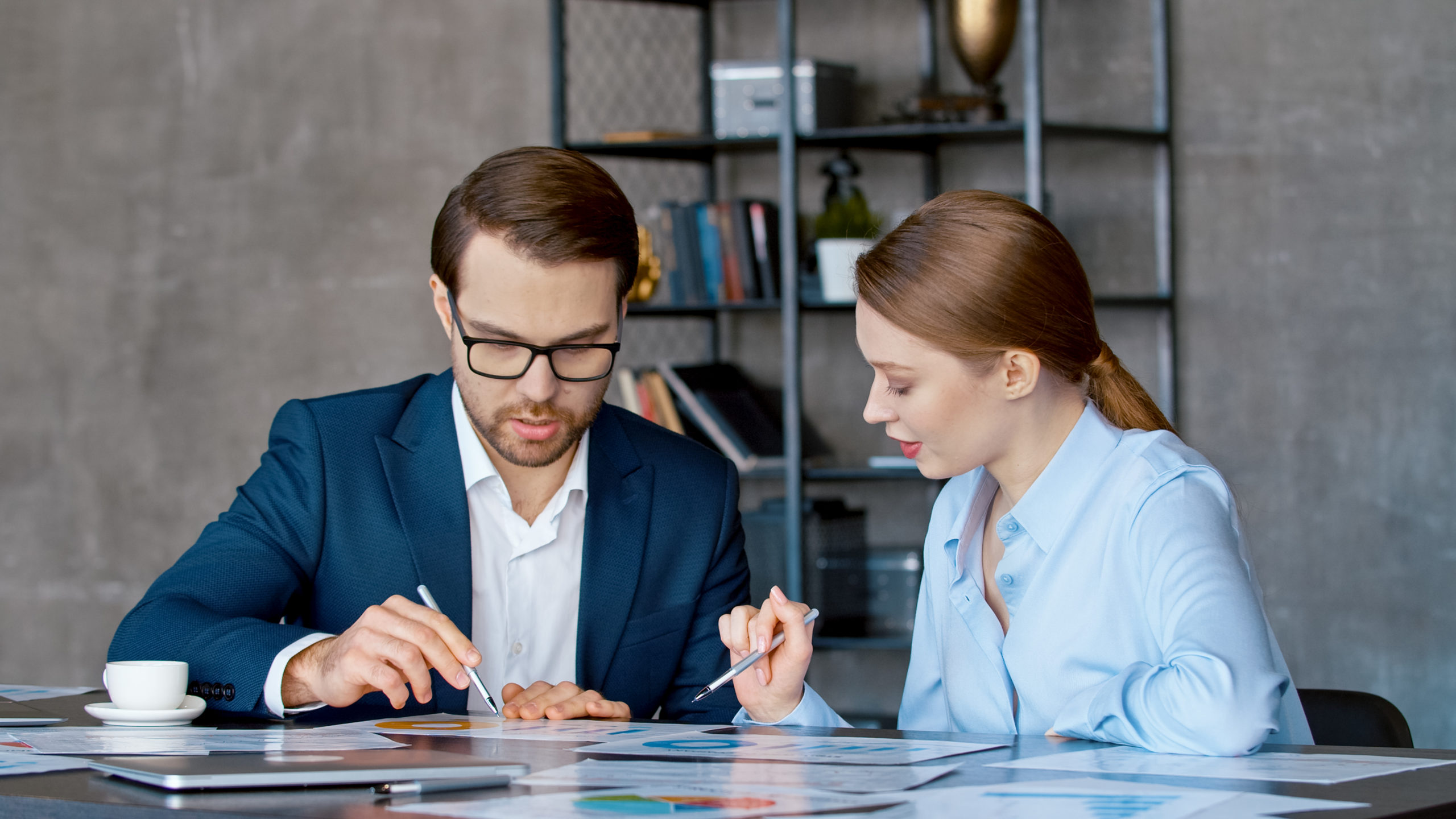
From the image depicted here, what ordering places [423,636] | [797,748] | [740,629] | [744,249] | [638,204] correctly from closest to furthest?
[797,748]
[423,636]
[740,629]
[744,249]
[638,204]

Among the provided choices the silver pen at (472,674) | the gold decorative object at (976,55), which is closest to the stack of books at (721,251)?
the gold decorative object at (976,55)

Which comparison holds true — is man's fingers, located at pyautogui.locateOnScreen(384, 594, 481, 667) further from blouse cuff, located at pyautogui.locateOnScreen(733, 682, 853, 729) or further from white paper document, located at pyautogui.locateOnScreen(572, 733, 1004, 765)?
blouse cuff, located at pyautogui.locateOnScreen(733, 682, 853, 729)

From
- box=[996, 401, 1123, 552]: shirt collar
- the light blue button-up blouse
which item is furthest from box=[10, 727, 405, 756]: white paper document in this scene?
box=[996, 401, 1123, 552]: shirt collar

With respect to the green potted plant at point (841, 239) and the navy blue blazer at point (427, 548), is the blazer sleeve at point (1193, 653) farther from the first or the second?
the green potted plant at point (841, 239)

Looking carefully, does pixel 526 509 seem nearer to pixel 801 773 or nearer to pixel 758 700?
pixel 758 700

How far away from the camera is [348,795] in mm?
1024

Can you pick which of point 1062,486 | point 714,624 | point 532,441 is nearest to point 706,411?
point 714,624

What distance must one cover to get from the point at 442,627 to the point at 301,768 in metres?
0.34

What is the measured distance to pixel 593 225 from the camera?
184 cm

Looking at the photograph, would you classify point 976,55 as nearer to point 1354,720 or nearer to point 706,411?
point 706,411

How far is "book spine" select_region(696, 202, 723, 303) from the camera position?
12.0 feet

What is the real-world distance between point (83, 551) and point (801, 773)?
13.6 feet

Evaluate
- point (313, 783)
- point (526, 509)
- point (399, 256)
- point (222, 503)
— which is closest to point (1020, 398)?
point (526, 509)

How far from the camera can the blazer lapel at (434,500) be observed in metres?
1.83
